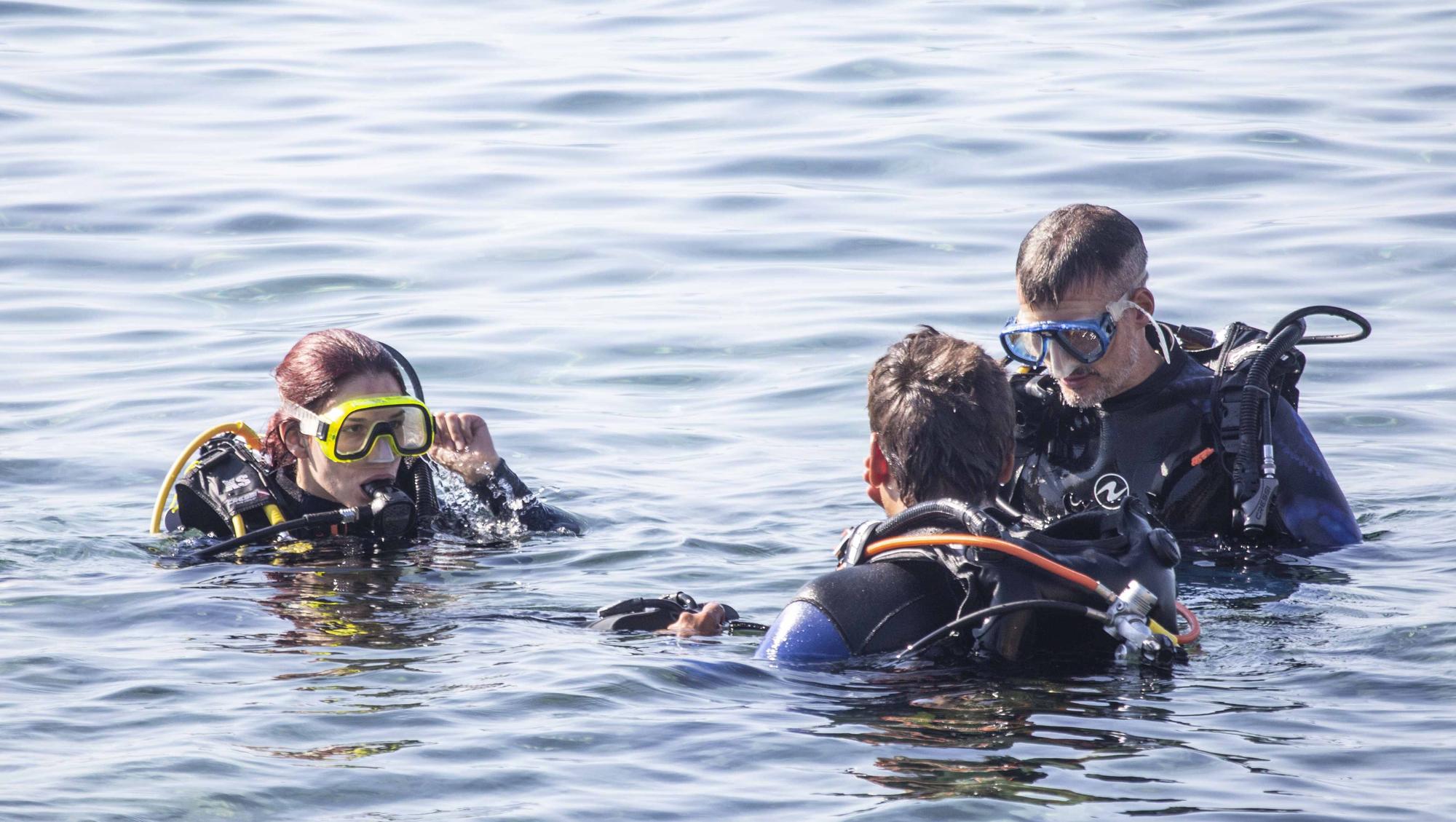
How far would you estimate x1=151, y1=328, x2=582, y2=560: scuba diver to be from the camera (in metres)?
6.01

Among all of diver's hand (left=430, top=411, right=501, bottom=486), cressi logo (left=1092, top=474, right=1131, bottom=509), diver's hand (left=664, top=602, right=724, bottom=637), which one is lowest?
diver's hand (left=664, top=602, right=724, bottom=637)

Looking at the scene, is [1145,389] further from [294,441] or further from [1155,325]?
[294,441]

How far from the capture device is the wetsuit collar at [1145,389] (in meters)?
5.96

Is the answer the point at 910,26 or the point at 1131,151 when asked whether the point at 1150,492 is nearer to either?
the point at 1131,151

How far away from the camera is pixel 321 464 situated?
618 cm

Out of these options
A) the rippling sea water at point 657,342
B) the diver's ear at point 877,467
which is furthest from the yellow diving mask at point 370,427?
the diver's ear at point 877,467

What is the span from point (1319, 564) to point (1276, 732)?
1792mm

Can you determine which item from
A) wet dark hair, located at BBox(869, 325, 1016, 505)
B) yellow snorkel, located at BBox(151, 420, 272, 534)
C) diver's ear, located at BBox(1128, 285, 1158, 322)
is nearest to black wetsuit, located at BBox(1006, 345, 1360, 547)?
diver's ear, located at BBox(1128, 285, 1158, 322)

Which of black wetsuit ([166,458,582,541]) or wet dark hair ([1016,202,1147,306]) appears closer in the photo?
wet dark hair ([1016,202,1147,306])

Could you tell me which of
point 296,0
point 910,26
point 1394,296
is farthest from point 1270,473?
point 296,0

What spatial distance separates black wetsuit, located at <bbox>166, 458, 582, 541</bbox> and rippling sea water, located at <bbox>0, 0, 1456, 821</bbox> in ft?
0.82

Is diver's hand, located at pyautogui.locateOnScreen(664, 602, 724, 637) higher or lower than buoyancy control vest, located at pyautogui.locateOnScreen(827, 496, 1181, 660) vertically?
lower

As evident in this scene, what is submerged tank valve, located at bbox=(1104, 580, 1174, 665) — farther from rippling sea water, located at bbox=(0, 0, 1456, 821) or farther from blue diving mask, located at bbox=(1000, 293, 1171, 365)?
blue diving mask, located at bbox=(1000, 293, 1171, 365)

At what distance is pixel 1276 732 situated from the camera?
4133 mm
